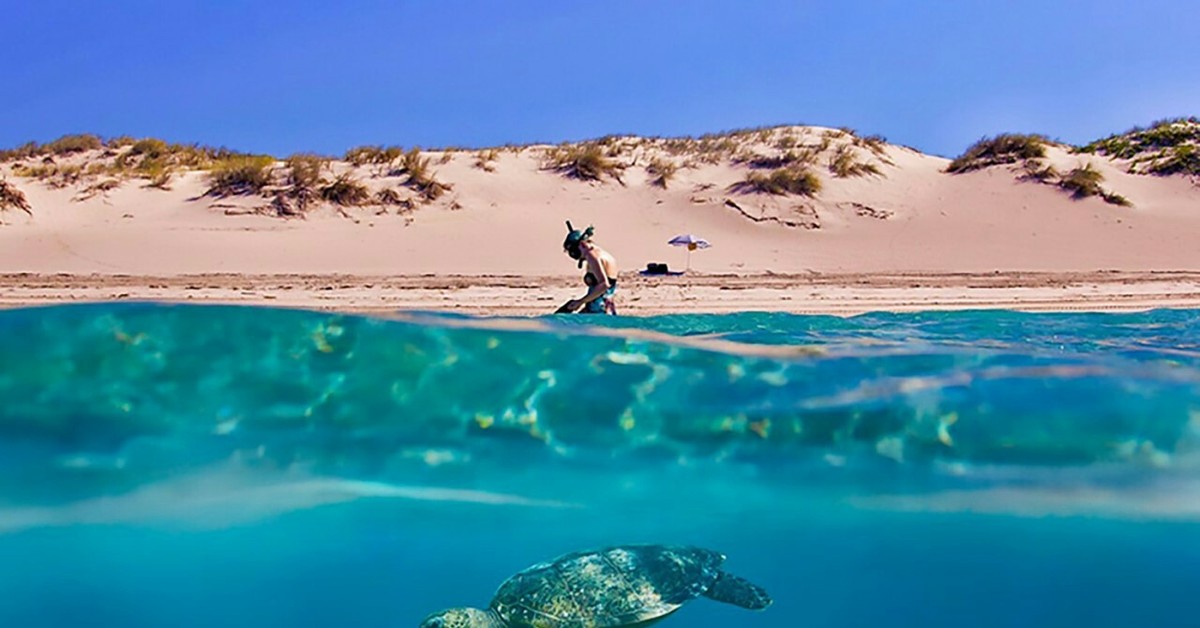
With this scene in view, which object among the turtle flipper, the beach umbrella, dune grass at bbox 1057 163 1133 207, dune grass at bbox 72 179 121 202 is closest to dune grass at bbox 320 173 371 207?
dune grass at bbox 72 179 121 202

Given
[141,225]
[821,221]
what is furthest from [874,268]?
[141,225]

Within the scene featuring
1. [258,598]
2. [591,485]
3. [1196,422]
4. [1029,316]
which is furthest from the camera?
[1029,316]

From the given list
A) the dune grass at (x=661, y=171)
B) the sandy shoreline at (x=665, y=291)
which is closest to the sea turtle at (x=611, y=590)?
the sandy shoreline at (x=665, y=291)

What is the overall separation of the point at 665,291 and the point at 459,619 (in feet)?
27.4

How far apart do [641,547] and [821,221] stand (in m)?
14.8

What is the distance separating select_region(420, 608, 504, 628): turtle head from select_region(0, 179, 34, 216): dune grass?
59.3 feet

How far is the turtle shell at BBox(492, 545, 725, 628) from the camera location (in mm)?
5750

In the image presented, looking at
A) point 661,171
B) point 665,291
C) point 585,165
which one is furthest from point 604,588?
point 661,171

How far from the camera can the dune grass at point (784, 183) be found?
69.6 ft

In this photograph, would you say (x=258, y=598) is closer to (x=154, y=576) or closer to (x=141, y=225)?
(x=154, y=576)

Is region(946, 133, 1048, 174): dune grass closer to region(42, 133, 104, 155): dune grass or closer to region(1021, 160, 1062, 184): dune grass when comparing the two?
region(1021, 160, 1062, 184): dune grass

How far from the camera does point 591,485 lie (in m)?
8.34

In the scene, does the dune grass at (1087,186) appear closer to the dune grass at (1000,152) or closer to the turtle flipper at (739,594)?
the dune grass at (1000,152)

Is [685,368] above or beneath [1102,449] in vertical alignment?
above
